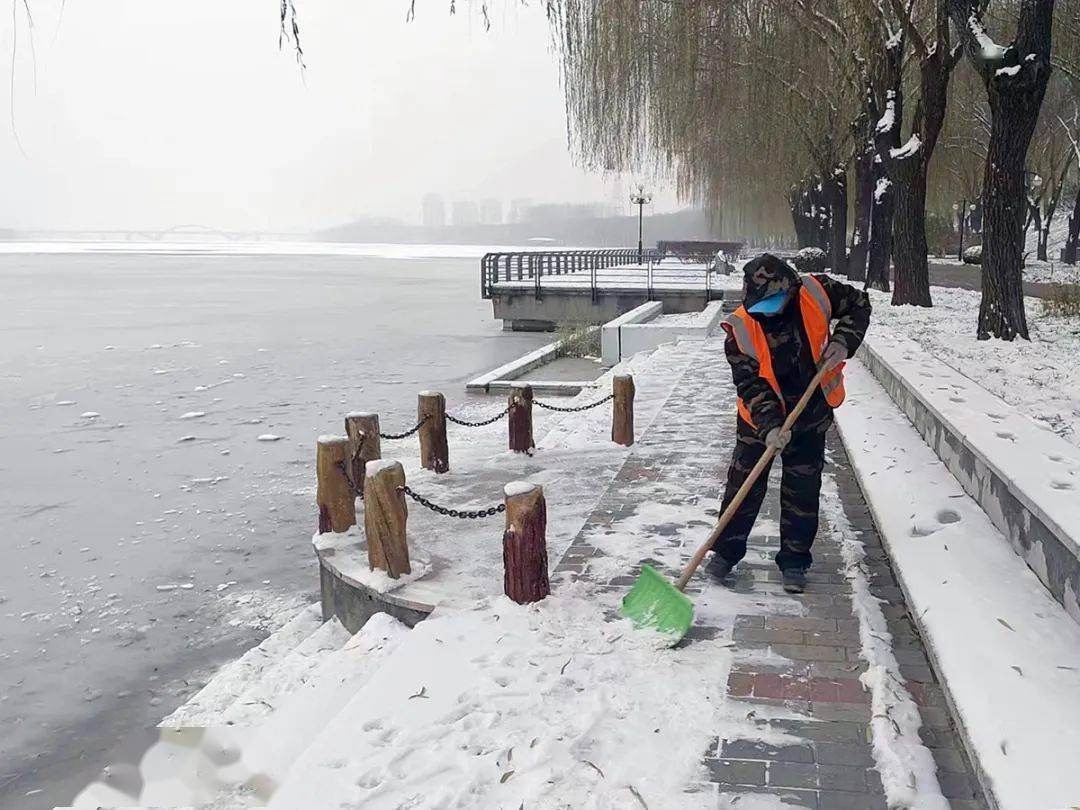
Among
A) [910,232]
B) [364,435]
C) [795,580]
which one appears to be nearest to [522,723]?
[795,580]

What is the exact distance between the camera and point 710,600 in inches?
175

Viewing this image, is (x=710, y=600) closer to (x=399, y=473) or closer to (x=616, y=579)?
(x=616, y=579)

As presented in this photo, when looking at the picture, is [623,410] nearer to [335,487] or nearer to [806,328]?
[335,487]

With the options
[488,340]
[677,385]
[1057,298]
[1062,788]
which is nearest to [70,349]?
[488,340]

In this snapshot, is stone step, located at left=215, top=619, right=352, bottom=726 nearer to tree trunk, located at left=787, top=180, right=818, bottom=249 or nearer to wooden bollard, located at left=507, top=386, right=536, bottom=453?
wooden bollard, located at left=507, top=386, right=536, bottom=453

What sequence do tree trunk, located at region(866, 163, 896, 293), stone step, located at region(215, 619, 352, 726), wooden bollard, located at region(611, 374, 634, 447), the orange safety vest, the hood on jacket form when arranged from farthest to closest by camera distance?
tree trunk, located at region(866, 163, 896, 293)
wooden bollard, located at region(611, 374, 634, 447)
stone step, located at region(215, 619, 352, 726)
the orange safety vest
the hood on jacket

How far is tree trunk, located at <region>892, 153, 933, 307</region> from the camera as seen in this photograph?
14.5 meters

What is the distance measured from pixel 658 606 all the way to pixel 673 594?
0.10 m

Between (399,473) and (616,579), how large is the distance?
1.24 metres

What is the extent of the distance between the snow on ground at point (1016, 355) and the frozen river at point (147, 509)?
6.01 metres

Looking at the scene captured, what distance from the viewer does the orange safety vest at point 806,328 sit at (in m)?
4.26

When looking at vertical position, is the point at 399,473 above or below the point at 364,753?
above

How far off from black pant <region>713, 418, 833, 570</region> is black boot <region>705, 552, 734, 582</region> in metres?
0.03

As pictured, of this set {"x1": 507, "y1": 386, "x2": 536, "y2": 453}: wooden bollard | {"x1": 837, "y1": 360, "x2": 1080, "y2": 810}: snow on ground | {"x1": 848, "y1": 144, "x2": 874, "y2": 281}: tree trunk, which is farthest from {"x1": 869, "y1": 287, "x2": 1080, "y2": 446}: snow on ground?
{"x1": 848, "y1": 144, "x2": 874, "y2": 281}: tree trunk
